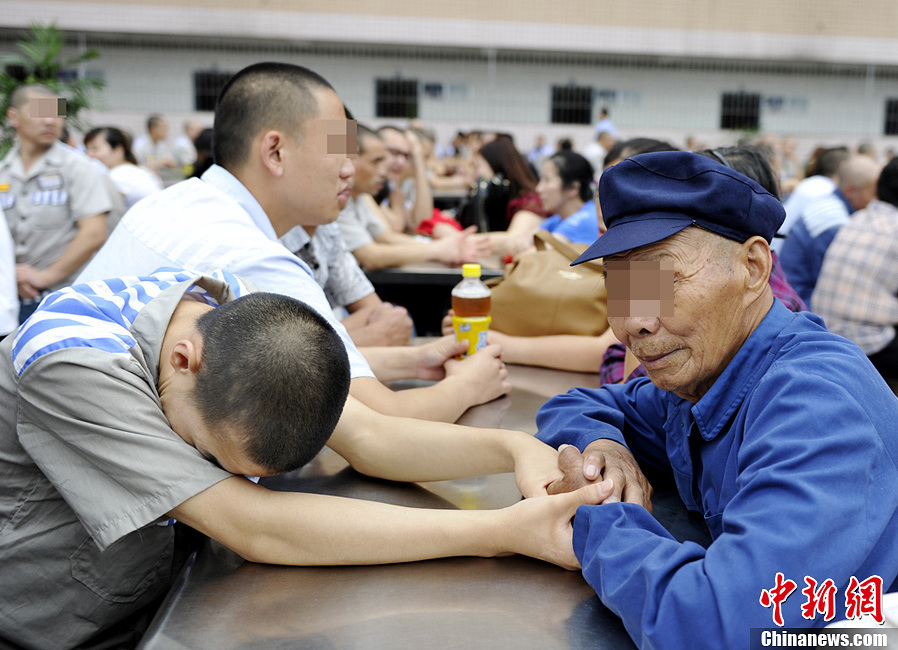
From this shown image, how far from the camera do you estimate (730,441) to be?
1.15 m

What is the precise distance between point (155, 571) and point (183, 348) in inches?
17.5

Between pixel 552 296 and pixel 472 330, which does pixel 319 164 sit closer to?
pixel 472 330

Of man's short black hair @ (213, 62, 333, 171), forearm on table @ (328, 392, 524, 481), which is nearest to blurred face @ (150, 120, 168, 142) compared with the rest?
man's short black hair @ (213, 62, 333, 171)

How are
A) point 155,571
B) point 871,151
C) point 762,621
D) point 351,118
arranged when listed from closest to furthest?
1. point 762,621
2. point 155,571
3. point 351,118
4. point 871,151

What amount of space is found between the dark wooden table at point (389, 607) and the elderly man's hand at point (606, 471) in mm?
83

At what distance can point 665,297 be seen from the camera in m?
1.11

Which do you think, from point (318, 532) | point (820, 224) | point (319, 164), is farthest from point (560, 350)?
point (820, 224)

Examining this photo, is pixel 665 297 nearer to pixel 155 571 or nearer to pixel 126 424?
pixel 126 424

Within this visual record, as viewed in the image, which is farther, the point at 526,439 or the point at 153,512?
the point at 526,439

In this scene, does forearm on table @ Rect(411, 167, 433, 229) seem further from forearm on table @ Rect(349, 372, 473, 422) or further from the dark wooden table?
the dark wooden table

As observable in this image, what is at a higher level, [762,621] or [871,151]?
Answer: [871,151]

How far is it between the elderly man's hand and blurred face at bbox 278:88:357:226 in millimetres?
1131

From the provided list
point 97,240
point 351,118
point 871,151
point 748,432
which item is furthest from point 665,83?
point 748,432

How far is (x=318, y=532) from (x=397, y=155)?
4.72 m
